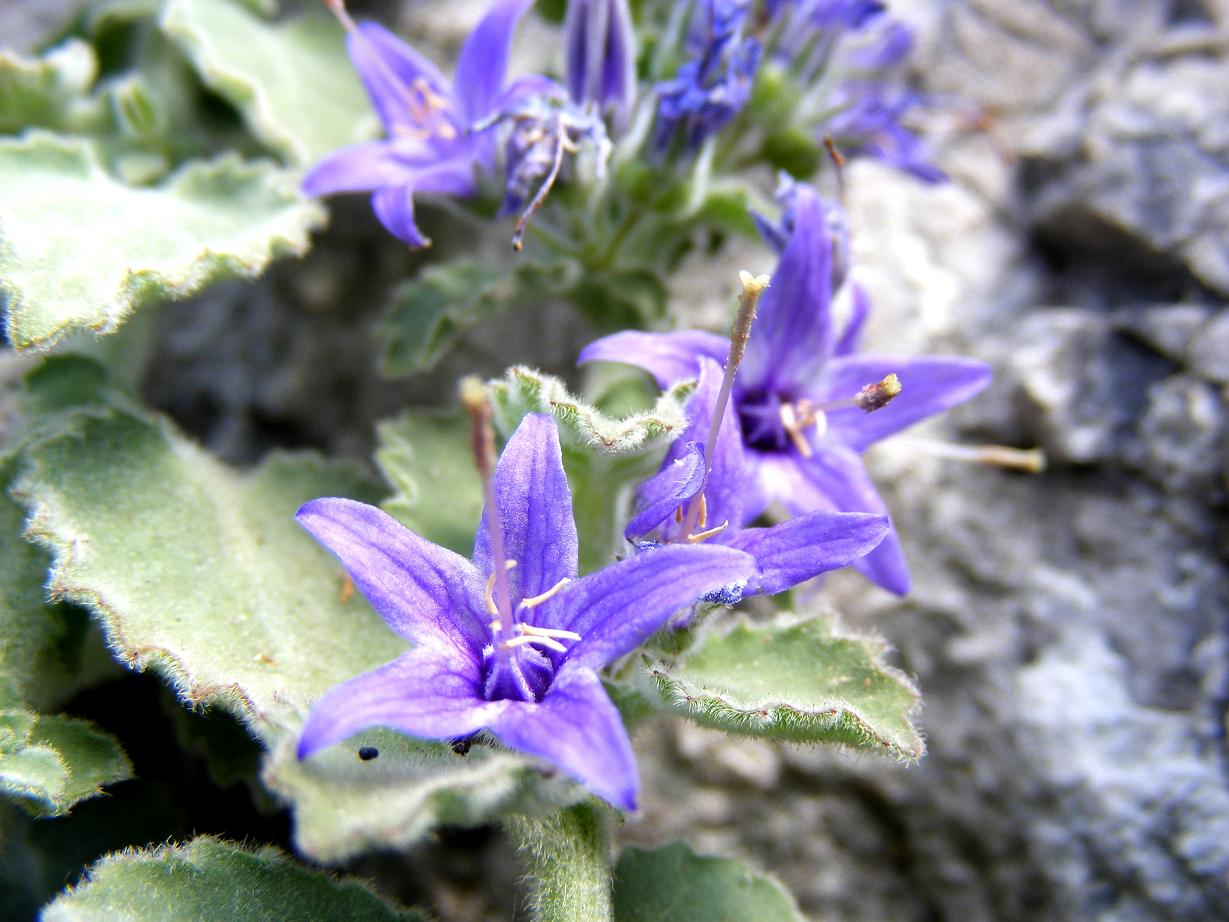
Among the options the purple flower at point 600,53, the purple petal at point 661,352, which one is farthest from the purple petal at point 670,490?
the purple flower at point 600,53

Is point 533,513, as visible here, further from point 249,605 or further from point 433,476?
point 249,605

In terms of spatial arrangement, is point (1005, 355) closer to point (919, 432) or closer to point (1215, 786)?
point (919, 432)

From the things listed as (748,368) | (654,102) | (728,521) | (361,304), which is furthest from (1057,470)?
(361,304)

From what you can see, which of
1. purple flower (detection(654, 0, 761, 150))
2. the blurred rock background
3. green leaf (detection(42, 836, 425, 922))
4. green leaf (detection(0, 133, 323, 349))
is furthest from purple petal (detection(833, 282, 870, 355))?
green leaf (detection(42, 836, 425, 922))

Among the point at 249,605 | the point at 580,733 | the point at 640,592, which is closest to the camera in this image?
the point at 580,733

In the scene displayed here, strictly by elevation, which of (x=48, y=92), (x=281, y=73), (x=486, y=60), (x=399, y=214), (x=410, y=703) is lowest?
(x=410, y=703)

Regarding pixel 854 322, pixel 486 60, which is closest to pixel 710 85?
pixel 486 60
